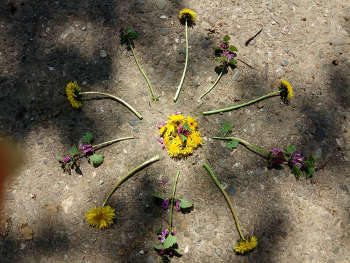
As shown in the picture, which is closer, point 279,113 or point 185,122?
point 185,122

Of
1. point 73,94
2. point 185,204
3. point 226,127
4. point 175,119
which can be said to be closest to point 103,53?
point 73,94

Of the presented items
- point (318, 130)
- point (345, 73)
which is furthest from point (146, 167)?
point (345, 73)

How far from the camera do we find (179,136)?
290 cm

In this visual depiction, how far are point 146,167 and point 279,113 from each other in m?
1.49

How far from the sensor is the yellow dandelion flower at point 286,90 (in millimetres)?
2980

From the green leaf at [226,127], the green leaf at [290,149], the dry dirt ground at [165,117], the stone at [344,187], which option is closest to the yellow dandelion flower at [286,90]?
the dry dirt ground at [165,117]

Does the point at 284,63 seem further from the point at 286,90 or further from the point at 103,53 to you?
the point at 103,53

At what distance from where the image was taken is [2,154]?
295 centimetres

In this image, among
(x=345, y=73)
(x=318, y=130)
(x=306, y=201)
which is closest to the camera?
(x=306, y=201)

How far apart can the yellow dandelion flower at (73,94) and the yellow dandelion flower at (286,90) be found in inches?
82.1

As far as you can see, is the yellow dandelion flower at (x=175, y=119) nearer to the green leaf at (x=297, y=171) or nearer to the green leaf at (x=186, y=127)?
the green leaf at (x=186, y=127)

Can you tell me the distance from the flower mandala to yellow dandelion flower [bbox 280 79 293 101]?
38.6 inches

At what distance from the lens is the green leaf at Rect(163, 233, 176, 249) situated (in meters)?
2.58

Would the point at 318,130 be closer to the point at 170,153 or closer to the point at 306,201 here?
the point at 306,201
